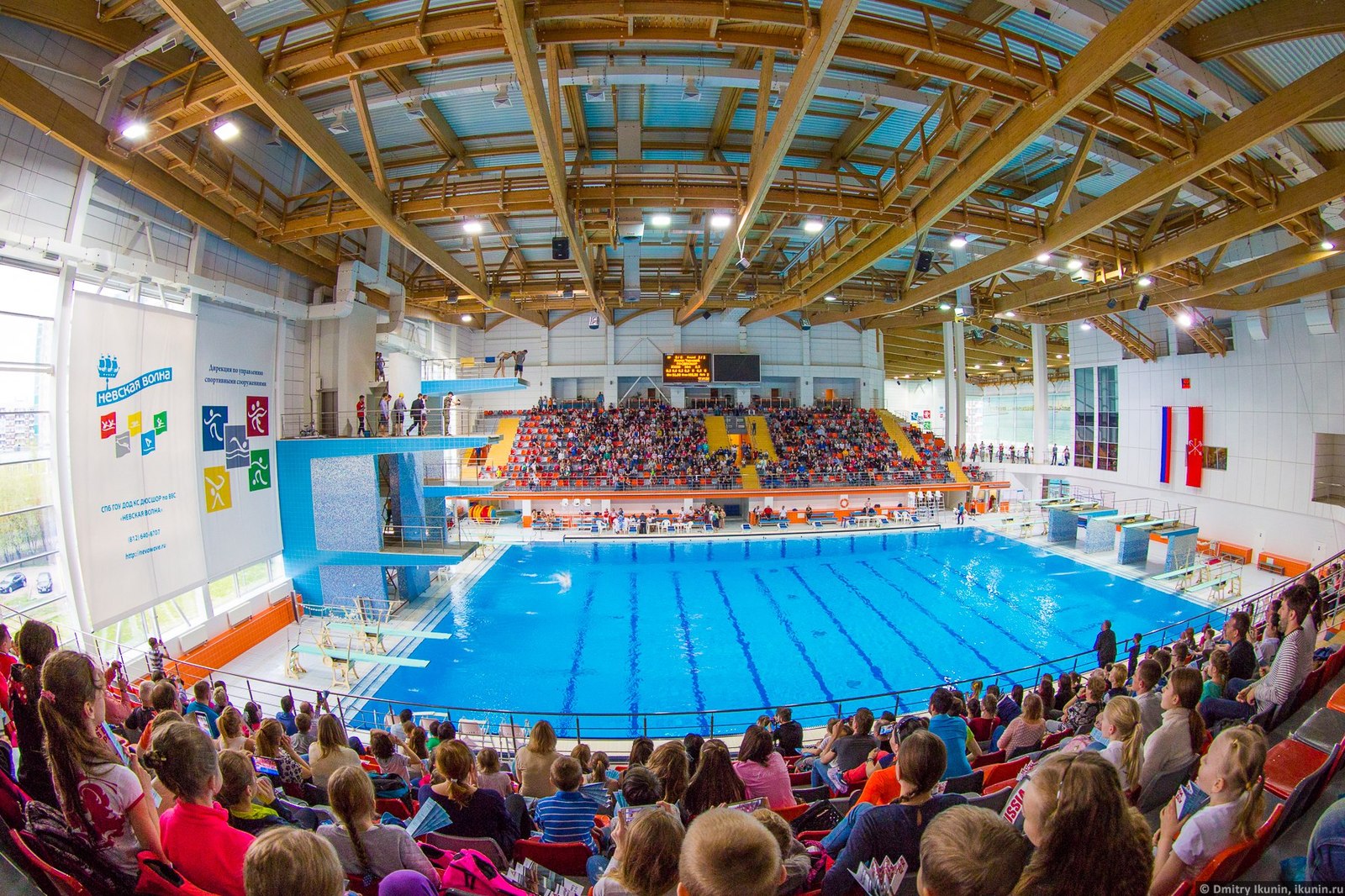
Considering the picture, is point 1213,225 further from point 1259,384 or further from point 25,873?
point 25,873

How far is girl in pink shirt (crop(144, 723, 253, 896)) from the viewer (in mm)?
1763

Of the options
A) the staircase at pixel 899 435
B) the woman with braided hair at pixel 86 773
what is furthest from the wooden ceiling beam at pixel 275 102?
the staircase at pixel 899 435

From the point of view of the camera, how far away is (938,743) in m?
2.20

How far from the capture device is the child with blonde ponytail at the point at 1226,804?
1958 millimetres

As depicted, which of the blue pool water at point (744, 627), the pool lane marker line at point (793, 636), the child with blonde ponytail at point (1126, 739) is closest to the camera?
the child with blonde ponytail at point (1126, 739)

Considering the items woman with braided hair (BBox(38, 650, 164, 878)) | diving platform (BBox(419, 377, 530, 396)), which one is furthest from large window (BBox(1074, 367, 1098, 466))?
woman with braided hair (BBox(38, 650, 164, 878))

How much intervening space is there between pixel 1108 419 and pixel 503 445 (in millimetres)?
26265

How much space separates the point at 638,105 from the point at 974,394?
48.9 m

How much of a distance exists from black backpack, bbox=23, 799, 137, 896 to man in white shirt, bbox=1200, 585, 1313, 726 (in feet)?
19.9

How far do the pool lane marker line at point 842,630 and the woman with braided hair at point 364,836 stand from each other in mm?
9263

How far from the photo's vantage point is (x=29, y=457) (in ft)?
23.2

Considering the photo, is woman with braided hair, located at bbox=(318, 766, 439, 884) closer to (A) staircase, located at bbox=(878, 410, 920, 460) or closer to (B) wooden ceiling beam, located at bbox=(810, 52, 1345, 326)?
(B) wooden ceiling beam, located at bbox=(810, 52, 1345, 326)

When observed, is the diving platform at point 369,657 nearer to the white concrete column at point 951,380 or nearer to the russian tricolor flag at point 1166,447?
the russian tricolor flag at point 1166,447

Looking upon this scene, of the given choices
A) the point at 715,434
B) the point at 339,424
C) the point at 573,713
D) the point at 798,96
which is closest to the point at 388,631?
the point at 573,713
